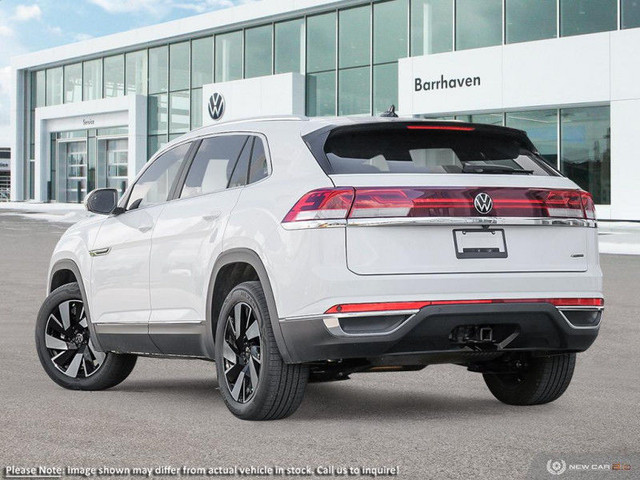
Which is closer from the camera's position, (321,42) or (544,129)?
(544,129)

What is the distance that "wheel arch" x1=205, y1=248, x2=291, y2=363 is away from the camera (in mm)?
5844

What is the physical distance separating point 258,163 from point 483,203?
1.37 meters

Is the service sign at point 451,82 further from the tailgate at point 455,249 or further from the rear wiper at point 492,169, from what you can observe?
the tailgate at point 455,249

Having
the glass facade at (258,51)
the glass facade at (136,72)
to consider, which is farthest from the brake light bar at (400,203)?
the glass facade at (136,72)

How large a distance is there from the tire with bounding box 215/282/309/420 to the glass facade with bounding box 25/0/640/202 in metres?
29.9

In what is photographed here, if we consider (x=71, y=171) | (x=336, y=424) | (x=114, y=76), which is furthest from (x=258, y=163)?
(x=71, y=171)

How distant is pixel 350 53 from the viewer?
41938mm

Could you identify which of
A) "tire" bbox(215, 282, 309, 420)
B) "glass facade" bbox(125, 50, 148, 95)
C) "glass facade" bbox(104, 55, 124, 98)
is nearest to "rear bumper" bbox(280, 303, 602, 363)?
"tire" bbox(215, 282, 309, 420)

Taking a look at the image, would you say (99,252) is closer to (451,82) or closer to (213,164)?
(213,164)

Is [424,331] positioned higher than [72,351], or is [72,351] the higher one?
[424,331]

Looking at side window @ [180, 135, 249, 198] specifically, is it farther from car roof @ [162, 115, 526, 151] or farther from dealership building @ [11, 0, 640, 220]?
dealership building @ [11, 0, 640, 220]

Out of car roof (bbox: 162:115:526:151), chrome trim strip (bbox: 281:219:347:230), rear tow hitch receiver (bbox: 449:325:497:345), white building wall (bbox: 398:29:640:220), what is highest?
white building wall (bbox: 398:29:640:220)

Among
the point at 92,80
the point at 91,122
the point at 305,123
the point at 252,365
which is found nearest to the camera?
the point at 252,365

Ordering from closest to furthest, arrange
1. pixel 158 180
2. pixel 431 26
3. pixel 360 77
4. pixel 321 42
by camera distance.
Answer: pixel 158 180 → pixel 431 26 → pixel 360 77 → pixel 321 42
